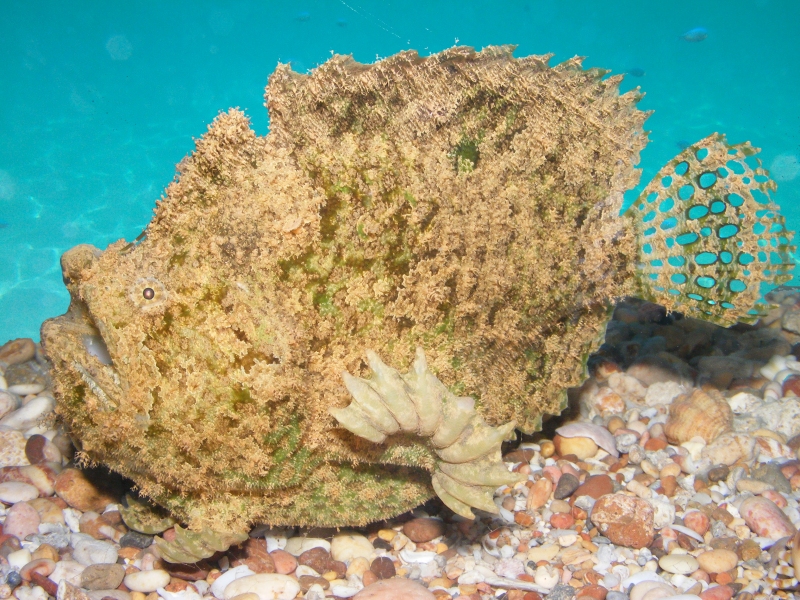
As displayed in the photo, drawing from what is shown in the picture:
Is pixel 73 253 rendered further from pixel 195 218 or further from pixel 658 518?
pixel 658 518

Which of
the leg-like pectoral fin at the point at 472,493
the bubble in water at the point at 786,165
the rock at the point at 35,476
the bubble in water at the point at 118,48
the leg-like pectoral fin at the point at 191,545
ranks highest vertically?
the bubble in water at the point at 118,48

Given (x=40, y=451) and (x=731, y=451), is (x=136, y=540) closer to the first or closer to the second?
(x=40, y=451)

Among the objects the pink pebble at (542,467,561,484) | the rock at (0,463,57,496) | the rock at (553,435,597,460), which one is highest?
the rock at (0,463,57,496)

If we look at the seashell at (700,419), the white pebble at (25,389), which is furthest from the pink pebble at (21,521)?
the seashell at (700,419)

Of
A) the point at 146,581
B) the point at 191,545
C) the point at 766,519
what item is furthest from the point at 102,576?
the point at 766,519

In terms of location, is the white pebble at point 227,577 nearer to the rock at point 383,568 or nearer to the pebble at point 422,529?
the rock at point 383,568

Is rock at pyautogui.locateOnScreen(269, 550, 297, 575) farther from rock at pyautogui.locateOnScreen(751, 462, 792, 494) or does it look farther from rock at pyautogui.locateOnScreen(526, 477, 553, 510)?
rock at pyautogui.locateOnScreen(751, 462, 792, 494)

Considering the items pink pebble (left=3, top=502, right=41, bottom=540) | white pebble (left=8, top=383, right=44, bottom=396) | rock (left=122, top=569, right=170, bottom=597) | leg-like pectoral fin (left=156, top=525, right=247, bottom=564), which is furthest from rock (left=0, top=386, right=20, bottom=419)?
leg-like pectoral fin (left=156, top=525, right=247, bottom=564)
